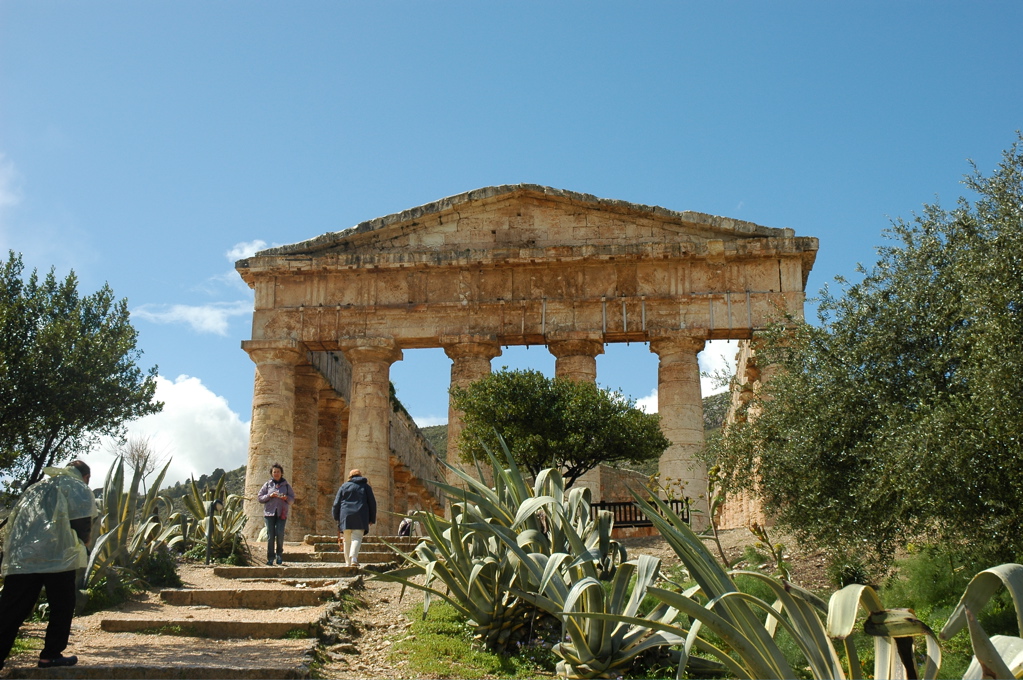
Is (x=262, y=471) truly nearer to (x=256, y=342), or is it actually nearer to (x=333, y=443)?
(x=256, y=342)

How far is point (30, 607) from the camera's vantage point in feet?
22.6

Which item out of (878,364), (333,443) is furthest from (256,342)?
(878,364)

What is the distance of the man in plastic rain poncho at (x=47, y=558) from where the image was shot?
267 inches

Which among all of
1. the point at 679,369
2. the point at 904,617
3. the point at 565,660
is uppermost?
the point at 679,369

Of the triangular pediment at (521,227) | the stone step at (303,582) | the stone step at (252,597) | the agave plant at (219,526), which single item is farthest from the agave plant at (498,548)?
the triangular pediment at (521,227)

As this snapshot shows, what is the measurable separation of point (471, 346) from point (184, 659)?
13.9 m

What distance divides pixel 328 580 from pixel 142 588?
202 cm

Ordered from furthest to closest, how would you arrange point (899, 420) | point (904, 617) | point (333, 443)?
point (333, 443)
point (899, 420)
point (904, 617)

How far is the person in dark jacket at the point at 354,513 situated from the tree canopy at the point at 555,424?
323cm

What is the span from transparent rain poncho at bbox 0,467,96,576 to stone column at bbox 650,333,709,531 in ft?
45.8

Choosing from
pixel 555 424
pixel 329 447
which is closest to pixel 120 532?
pixel 555 424

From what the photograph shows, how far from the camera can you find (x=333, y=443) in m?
26.2

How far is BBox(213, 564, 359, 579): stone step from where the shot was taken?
1173 centimetres

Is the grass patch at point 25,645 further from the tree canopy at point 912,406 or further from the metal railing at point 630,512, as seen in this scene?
the metal railing at point 630,512
